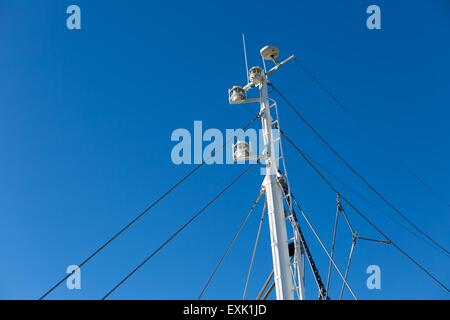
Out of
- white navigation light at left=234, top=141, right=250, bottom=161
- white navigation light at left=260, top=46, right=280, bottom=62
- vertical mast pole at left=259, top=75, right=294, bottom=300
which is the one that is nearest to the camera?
vertical mast pole at left=259, top=75, right=294, bottom=300

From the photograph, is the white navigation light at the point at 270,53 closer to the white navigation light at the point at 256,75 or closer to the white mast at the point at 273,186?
the white mast at the point at 273,186

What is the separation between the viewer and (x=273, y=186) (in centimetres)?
1105

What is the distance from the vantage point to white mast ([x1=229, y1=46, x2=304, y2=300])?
987 centimetres

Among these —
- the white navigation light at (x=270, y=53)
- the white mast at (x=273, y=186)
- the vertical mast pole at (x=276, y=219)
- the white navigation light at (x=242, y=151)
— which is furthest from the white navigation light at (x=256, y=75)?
the white navigation light at (x=242, y=151)

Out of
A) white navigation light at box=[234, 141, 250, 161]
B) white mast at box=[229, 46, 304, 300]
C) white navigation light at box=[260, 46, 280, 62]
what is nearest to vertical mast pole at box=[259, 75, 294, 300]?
white mast at box=[229, 46, 304, 300]

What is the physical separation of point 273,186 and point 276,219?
95 cm

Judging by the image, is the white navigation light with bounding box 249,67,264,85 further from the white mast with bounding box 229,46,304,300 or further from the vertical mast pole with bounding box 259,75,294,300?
the vertical mast pole with bounding box 259,75,294,300

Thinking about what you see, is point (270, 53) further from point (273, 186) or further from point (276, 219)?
point (276, 219)

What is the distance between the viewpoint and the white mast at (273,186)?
9.87 meters

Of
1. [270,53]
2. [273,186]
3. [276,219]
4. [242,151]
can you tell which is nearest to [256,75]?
[270,53]
